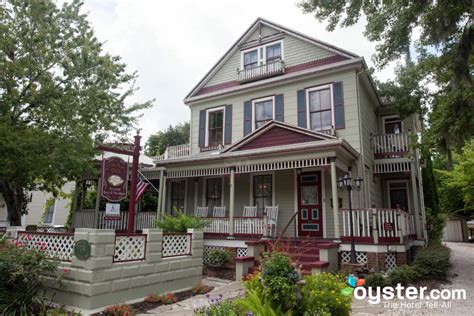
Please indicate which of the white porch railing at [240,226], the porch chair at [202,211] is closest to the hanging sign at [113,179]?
the white porch railing at [240,226]

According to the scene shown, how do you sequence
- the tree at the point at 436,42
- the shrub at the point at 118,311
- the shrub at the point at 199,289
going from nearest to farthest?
the shrub at the point at 118,311
the shrub at the point at 199,289
the tree at the point at 436,42

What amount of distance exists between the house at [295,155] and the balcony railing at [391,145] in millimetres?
38

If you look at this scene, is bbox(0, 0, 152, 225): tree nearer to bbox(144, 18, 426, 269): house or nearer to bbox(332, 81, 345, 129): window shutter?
bbox(144, 18, 426, 269): house

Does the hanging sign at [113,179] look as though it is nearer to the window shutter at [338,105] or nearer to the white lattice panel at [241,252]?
the white lattice panel at [241,252]

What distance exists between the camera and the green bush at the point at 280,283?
412cm

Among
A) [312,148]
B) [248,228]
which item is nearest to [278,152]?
[312,148]

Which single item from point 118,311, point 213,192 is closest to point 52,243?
point 118,311

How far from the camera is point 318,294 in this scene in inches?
171

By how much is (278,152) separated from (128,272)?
5.69 m

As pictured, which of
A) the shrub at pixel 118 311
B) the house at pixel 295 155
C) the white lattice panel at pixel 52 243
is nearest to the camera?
the shrub at pixel 118 311

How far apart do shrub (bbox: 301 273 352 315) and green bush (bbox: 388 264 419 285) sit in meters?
3.49

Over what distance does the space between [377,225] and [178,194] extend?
8.77 metres

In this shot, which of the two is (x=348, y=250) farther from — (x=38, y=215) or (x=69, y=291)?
(x=38, y=215)

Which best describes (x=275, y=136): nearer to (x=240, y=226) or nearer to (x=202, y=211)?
(x=240, y=226)
